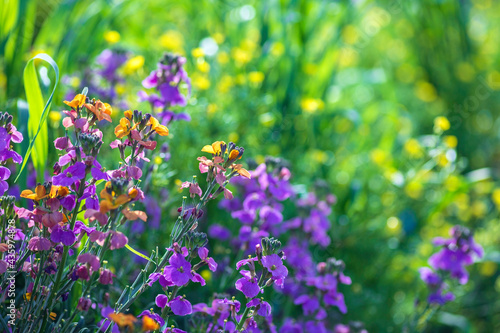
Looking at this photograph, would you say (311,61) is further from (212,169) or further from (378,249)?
(212,169)

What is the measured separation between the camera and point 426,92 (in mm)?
4793

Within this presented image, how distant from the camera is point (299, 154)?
2850 millimetres

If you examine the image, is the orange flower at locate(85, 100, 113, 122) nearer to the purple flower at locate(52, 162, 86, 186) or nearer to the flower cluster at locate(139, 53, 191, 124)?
the purple flower at locate(52, 162, 86, 186)

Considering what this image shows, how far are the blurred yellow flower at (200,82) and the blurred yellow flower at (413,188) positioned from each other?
3.92ft

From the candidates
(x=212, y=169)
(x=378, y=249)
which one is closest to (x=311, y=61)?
(x=378, y=249)

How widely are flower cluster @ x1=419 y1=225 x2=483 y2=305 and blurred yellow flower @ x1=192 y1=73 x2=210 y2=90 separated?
4.27 ft

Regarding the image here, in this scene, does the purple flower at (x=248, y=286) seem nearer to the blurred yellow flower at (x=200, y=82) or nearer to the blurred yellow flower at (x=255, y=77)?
the blurred yellow flower at (x=200, y=82)

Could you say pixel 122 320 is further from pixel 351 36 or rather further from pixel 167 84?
pixel 351 36

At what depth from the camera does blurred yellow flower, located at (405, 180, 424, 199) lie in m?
2.64

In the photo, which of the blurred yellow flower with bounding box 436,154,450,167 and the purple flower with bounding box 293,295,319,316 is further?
the blurred yellow flower with bounding box 436,154,450,167

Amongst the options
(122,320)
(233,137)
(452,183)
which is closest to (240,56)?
(233,137)

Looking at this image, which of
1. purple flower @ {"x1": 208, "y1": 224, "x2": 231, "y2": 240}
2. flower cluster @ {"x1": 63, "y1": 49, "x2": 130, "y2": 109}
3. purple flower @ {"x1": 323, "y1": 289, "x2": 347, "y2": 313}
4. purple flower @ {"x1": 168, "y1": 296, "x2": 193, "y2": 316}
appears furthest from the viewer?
flower cluster @ {"x1": 63, "y1": 49, "x2": 130, "y2": 109}

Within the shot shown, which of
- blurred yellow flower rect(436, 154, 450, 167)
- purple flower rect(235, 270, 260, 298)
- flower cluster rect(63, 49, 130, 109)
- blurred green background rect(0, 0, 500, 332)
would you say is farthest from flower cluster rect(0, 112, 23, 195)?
blurred yellow flower rect(436, 154, 450, 167)

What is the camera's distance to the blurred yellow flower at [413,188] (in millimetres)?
2637
